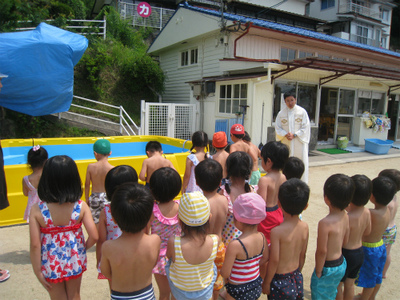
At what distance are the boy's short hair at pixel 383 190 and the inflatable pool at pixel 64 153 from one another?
3.44 m

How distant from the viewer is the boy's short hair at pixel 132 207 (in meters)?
1.67

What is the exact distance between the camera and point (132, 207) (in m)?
1.66

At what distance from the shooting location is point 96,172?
3.21m

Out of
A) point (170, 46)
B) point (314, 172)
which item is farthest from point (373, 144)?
point (170, 46)

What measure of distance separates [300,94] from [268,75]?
2.62 meters

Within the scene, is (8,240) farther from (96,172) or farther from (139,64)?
(139,64)

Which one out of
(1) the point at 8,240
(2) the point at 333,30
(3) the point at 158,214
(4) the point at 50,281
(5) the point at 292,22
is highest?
(2) the point at 333,30

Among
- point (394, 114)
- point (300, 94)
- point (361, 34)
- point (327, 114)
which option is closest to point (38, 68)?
point (300, 94)

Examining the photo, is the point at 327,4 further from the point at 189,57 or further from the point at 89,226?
the point at 89,226

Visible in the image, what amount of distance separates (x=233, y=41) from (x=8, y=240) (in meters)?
9.85

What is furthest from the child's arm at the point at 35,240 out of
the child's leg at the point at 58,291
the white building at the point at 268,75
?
the white building at the point at 268,75

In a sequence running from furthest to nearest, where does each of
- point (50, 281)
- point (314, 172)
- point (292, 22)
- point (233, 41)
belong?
1. point (292, 22)
2. point (233, 41)
3. point (314, 172)
4. point (50, 281)

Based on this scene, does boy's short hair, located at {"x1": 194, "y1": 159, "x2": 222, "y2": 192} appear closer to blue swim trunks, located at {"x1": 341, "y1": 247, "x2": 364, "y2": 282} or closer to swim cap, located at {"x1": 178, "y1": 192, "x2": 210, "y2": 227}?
swim cap, located at {"x1": 178, "y1": 192, "x2": 210, "y2": 227}

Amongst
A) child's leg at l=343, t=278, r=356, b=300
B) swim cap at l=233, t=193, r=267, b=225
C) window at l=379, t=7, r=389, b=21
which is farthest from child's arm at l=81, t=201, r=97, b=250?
window at l=379, t=7, r=389, b=21
